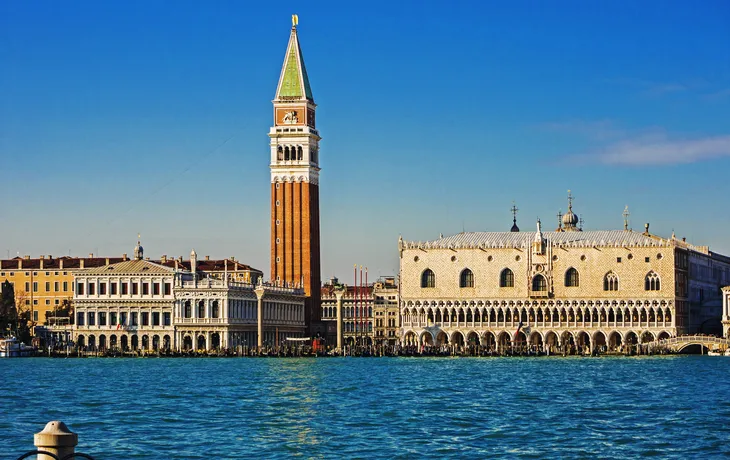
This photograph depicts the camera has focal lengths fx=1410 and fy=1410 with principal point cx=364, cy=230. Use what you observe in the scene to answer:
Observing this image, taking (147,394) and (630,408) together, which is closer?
(630,408)

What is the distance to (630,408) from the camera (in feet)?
142

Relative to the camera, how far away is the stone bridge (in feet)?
316

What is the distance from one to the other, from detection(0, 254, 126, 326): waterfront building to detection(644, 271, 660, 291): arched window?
4964 cm

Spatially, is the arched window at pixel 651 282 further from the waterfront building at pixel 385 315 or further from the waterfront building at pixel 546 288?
the waterfront building at pixel 385 315

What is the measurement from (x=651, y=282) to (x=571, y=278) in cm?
577

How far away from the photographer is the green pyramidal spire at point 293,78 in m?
120

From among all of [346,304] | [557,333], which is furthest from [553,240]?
[346,304]

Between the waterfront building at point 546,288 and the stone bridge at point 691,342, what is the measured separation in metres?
3.25

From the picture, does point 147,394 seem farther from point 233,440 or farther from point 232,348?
point 232,348

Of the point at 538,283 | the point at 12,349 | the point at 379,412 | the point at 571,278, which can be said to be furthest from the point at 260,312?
the point at 379,412

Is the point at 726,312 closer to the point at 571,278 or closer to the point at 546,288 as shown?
the point at 571,278

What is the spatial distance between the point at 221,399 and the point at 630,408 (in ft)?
45.9

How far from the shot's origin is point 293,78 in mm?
120625

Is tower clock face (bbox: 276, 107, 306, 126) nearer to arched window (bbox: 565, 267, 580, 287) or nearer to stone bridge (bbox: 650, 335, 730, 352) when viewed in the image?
arched window (bbox: 565, 267, 580, 287)
